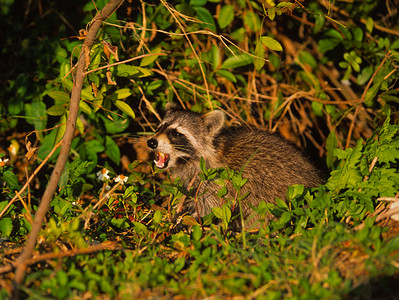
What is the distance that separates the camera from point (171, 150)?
180 inches

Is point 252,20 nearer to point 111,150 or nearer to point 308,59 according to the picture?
point 308,59

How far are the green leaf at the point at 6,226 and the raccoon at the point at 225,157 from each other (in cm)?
161

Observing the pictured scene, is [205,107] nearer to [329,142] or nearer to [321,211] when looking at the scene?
[329,142]

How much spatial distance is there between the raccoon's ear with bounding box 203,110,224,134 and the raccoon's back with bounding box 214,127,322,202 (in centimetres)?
14

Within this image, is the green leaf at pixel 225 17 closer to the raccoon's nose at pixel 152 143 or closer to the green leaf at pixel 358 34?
the raccoon's nose at pixel 152 143

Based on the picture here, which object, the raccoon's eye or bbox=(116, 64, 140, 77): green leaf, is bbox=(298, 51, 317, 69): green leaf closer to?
the raccoon's eye

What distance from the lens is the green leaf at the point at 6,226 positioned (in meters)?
3.40

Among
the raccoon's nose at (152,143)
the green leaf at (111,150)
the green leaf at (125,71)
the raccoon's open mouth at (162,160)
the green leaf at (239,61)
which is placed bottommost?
the green leaf at (111,150)

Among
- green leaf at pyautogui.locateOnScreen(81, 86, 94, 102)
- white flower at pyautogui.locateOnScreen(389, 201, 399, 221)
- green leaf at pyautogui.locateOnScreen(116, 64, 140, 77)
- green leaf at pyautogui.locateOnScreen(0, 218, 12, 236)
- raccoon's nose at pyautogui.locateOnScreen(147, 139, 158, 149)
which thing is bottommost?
green leaf at pyautogui.locateOnScreen(0, 218, 12, 236)

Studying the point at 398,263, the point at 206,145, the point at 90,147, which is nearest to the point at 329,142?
the point at 206,145

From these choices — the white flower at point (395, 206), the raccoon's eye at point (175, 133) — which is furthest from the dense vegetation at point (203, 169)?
the raccoon's eye at point (175, 133)

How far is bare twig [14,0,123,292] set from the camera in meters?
2.55

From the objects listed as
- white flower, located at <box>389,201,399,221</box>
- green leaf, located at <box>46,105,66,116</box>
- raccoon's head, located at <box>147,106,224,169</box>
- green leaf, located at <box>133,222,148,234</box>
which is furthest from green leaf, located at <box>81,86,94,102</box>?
white flower, located at <box>389,201,399,221</box>

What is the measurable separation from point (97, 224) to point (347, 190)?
239 centimetres
